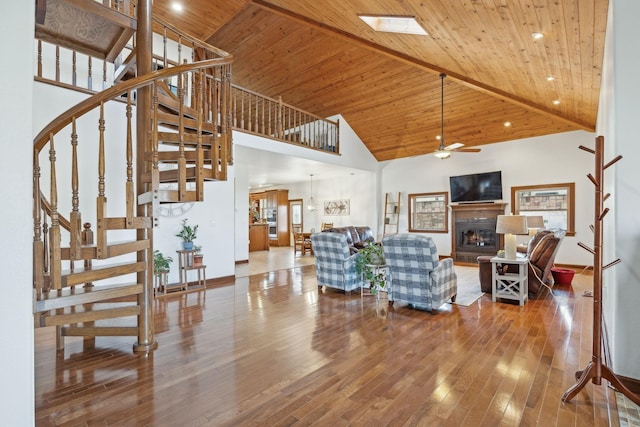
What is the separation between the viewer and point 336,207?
1106 centimetres

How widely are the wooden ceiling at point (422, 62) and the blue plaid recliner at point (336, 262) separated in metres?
3.08

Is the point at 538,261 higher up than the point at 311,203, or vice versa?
the point at 311,203

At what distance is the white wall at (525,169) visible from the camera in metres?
6.79

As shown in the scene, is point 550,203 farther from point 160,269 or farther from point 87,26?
point 87,26

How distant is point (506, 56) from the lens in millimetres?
3857

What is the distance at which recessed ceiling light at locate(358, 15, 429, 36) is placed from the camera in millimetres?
3773

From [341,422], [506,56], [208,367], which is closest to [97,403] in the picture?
[208,367]

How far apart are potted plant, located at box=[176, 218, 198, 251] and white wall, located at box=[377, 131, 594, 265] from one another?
21.2ft

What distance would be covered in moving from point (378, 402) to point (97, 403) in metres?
1.91

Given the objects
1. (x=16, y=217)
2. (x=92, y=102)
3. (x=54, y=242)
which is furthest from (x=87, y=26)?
(x=16, y=217)

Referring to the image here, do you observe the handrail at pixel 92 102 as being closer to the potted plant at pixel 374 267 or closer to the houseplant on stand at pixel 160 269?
the houseplant on stand at pixel 160 269

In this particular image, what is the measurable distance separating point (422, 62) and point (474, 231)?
4838mm

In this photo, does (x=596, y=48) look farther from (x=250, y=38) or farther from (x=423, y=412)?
(x=250, y=38)

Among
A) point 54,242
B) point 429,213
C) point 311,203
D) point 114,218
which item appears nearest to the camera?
point 54,242
